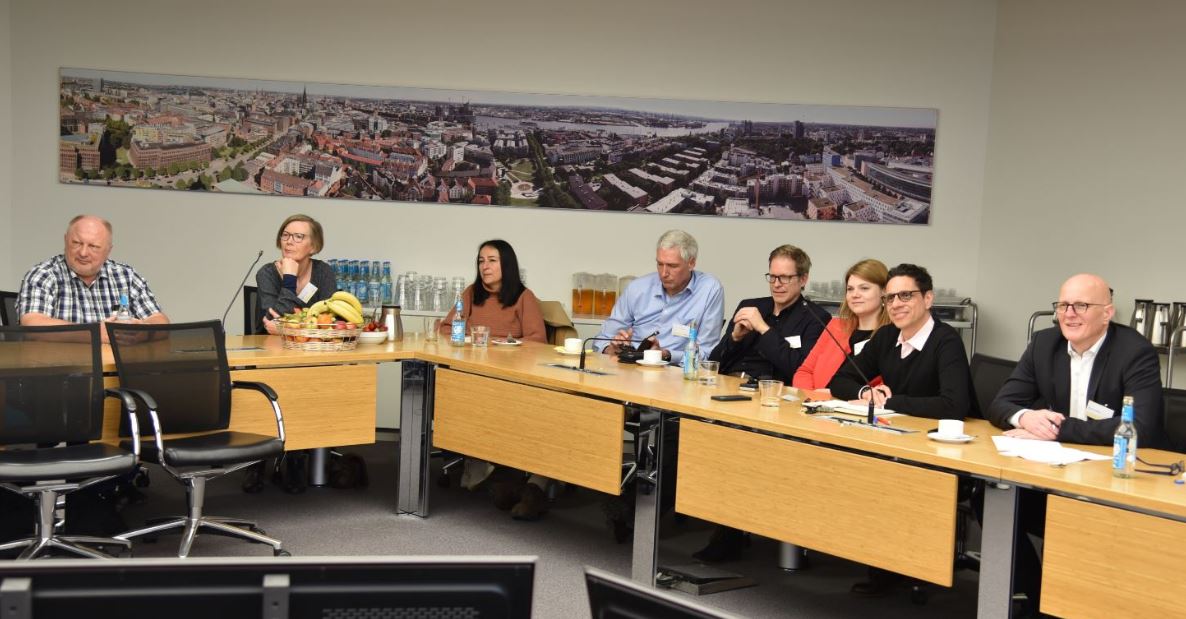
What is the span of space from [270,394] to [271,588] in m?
3.27

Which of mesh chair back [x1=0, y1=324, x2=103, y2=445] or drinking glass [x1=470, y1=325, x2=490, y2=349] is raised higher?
drinking glass [x1=470, y1=325, x2=490, y2=349]

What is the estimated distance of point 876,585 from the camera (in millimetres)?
3955

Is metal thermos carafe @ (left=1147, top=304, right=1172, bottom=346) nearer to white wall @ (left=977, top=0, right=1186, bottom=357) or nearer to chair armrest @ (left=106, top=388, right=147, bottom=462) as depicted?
white wall @ (left=977, top=0, right=1186, bottom=357)

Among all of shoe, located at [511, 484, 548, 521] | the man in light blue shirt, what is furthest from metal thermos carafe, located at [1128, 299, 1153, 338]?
shoe, located at [511, 484, 548, 521]

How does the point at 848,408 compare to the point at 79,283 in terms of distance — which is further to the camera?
the point at 79,283

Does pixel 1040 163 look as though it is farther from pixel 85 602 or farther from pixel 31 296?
pixel 85 602

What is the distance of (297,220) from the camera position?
5227mm

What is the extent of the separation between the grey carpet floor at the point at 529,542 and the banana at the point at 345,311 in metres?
0.83

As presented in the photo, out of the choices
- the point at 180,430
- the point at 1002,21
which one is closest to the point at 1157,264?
the point at 1002,21

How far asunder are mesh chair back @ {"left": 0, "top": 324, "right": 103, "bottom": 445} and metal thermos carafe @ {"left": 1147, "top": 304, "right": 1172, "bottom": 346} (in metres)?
4.61

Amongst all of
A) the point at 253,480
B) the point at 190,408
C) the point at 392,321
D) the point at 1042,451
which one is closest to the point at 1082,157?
the point at 1042,451

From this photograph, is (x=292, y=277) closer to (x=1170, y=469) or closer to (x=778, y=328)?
(x=778, y=328)

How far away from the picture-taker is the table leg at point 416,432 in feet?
15.6

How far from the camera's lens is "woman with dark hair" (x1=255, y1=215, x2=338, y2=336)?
512 cm
